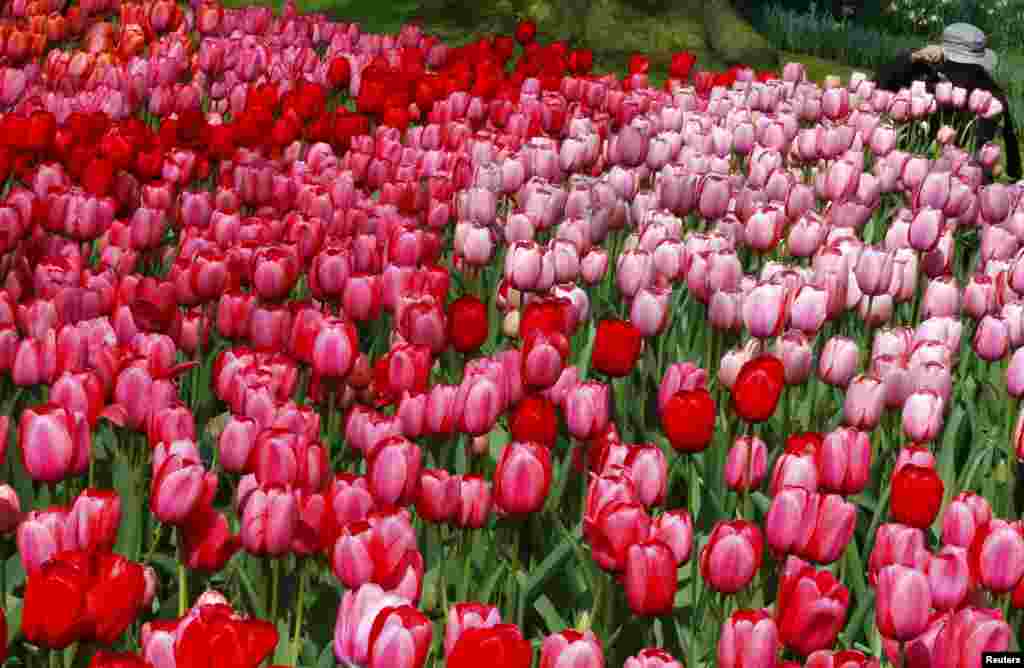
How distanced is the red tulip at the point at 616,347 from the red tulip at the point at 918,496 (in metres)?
1.01

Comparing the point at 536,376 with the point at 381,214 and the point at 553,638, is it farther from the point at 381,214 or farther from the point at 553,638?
the point at 381,214

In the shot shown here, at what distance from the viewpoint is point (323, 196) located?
5.69 meters

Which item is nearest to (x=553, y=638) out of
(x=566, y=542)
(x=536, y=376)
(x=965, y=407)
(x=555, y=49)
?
(x=566, y=542)

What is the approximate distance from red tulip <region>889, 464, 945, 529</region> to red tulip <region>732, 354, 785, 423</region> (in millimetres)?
511

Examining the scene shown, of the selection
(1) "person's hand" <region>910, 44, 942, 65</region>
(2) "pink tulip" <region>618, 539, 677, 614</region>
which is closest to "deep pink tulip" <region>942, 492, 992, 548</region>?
(2) "pink tulip" <region>618, 539, 677, 614</region>

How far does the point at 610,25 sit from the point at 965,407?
882 centimetres

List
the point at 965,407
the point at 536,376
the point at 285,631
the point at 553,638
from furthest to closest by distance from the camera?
the point at 965,407, the point at 536,376, the point at 285,631, the point at 553,638

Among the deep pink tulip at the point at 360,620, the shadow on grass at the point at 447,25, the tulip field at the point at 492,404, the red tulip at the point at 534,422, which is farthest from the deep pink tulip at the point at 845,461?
the shadow on grass at the point at 447,25

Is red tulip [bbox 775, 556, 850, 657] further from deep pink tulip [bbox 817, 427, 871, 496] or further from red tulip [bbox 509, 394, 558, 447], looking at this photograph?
red tulip [bbox 509, 394, 558, 447]

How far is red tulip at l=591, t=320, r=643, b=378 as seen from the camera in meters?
3.95

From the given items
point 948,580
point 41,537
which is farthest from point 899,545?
point 41,537

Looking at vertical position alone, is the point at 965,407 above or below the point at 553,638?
below

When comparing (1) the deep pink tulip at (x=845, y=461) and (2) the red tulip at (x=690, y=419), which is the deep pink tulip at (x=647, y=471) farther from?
(1) the deep pink tulip at (x=845, y=461)

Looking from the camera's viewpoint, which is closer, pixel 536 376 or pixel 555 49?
pixel 536 376
